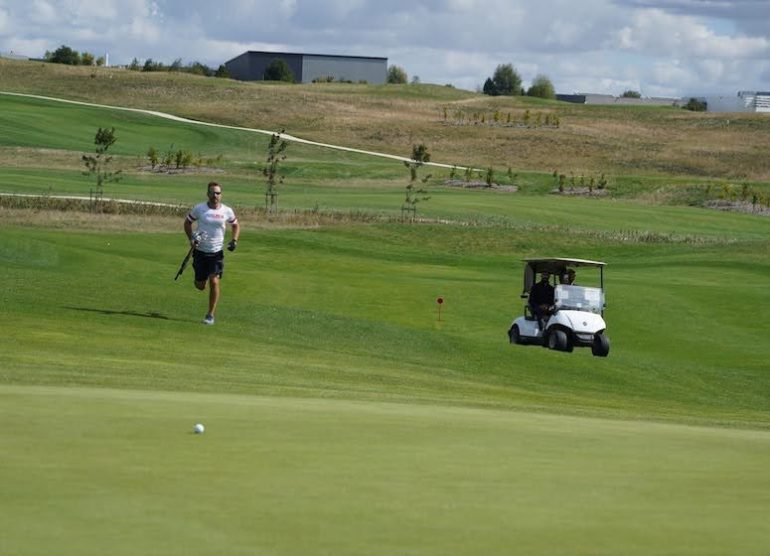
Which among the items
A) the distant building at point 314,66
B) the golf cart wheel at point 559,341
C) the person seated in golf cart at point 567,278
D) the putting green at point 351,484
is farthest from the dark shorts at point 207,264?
the distant building at point 314,66

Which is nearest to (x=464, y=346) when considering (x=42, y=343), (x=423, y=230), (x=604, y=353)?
(x=604, y=353)

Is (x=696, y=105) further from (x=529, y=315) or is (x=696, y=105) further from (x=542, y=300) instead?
(x=542, y=300)

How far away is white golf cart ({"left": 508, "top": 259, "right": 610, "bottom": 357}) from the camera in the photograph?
2347 centimetres

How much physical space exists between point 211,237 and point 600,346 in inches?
268

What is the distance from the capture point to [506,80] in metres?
190

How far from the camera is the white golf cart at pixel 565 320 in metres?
23.5

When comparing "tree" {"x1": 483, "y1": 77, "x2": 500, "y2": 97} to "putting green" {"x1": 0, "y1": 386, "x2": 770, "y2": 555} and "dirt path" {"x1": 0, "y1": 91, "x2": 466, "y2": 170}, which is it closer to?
"dirt path" {"x1": 0, "y1": 91, "x2": 466, "y2": 170}

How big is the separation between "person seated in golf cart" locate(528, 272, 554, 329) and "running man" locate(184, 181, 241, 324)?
593 cm

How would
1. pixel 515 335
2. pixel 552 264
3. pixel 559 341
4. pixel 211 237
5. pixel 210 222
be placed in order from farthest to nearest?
pixel 552 264
pixel 515 335
pixel 559 341
pixel 211 237
pixel 210 222

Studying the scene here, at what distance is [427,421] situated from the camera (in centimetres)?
1202

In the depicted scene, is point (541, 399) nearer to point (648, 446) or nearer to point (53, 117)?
point (648, 446)

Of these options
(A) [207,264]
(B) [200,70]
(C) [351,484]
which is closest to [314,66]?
(B) [200,70]

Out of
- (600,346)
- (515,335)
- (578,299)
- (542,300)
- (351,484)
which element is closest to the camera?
(351,484)

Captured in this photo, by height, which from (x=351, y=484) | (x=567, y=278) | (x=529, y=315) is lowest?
(x=529, y=315)
